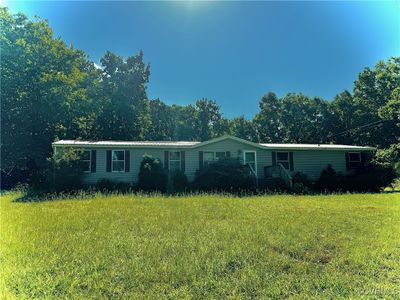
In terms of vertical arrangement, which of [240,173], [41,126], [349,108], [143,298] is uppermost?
[349,108]

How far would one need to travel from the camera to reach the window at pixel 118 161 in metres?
18.9

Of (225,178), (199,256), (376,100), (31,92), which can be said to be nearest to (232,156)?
(225,178)

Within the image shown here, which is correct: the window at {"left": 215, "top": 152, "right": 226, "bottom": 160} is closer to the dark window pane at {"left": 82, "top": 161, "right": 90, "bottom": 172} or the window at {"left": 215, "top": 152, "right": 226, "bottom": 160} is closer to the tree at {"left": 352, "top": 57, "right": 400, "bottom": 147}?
the dark window pane at {"left": 82, "top": 161, "right": 90, "bottom": 172}

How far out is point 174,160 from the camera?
1955cm

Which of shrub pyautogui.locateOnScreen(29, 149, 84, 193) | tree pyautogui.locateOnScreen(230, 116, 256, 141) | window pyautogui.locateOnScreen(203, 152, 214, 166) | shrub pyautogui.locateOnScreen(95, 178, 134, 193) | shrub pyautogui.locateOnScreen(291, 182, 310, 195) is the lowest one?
shrub pyautogui.locateOnScreen(291, 182, 310, 195)

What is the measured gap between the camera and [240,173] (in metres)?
18.0

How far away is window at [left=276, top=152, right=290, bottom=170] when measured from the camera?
21.3 m

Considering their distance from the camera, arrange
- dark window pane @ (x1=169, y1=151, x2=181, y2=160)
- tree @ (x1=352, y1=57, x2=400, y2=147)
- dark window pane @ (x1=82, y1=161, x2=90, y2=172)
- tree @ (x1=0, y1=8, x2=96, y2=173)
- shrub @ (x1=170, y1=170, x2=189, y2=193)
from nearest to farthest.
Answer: shrub @ (x1=170, y1=170, x2=189, y2=193)
dark window pane @ (x1=82, y1=161, x2=90, y2=172)
dark window pane @ (x1=169, y1=151, x2=181, y2=160)
tree @ (x1=0, y1=8, x2=96, y2=173)
tree @ (x1=352, y1=57, x2=400, y2=147)

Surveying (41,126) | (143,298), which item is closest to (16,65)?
(41,126)

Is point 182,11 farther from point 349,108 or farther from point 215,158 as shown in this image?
point 349,108

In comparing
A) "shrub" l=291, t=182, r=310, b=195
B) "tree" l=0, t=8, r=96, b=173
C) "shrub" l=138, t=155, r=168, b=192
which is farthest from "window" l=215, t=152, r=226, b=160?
"tree" l=0, t=8, r=96, b=173

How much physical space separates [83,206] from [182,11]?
24.4 feet

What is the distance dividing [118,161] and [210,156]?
583cm

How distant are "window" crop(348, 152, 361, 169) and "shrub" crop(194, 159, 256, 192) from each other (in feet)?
28.7
